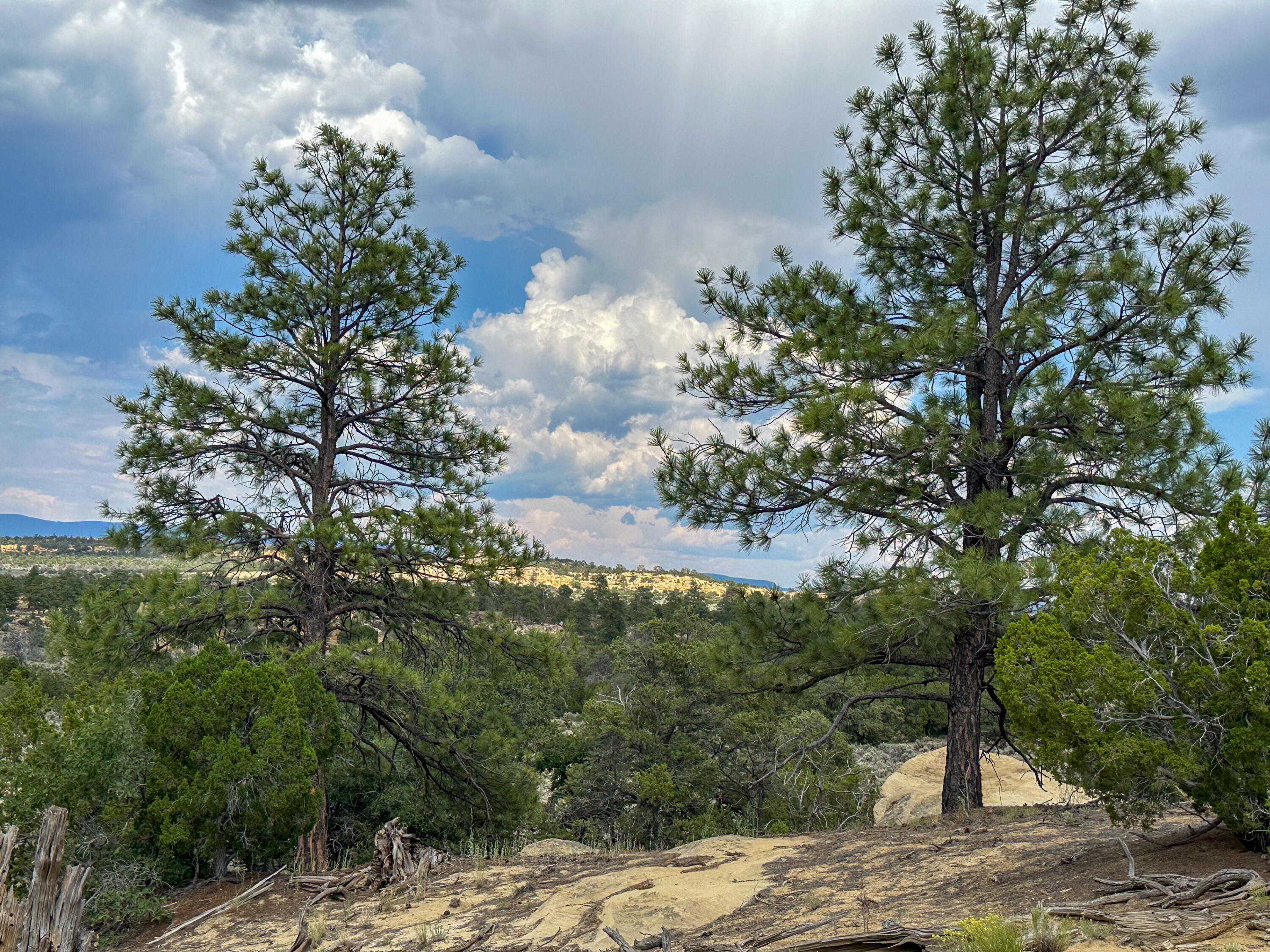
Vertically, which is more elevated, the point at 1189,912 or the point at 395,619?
the point at 395,619

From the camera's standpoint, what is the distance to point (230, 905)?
8.07 metres

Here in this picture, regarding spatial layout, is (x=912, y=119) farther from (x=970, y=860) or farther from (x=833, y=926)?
(x=833, y=926)

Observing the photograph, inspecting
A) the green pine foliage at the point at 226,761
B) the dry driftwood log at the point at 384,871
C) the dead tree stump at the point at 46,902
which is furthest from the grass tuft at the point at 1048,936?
the green pine foliage at the point at 226,761

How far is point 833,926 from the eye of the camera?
17.0 feet

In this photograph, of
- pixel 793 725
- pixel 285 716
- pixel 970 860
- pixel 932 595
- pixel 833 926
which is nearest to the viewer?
pixel 833 926

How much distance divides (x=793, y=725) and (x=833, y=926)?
18314 millimetres

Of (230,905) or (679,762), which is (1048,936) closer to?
(230,905)

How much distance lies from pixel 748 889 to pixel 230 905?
5.24 metres

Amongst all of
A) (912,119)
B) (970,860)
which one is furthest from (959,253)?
(970,860)

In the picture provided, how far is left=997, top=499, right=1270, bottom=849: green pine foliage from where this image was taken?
4801 millimetres

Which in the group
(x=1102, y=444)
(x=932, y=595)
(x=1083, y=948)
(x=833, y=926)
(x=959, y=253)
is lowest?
(x=833, y=926)

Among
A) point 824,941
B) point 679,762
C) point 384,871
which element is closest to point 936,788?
point 679,762

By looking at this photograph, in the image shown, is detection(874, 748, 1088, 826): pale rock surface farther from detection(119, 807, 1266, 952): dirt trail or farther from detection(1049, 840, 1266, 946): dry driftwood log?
detection(1049, 840, 1266, 946): dry driftwood log

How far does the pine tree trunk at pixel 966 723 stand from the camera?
29.7ft
